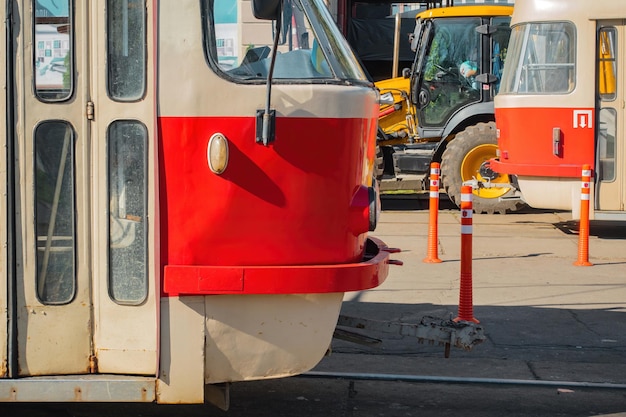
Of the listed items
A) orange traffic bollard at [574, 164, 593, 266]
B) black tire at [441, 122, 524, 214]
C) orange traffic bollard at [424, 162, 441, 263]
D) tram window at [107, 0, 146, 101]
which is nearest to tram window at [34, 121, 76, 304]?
tram window at [107, 0, 146, 101]

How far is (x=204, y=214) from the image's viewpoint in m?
4.96

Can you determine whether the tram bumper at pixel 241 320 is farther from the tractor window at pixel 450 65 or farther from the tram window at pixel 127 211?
the tractor window at pixel 450 65

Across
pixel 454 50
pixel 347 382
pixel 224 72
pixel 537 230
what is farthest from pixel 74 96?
pixel 454 50

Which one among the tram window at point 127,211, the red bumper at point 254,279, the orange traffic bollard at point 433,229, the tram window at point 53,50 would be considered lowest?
the orange traffic bollard at point 433,229

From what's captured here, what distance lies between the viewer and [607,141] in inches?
516

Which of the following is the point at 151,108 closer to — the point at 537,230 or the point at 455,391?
the point at 455,391

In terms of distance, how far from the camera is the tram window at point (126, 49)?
4922 mm

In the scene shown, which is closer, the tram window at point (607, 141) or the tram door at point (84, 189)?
the tram door at point (84, 189)

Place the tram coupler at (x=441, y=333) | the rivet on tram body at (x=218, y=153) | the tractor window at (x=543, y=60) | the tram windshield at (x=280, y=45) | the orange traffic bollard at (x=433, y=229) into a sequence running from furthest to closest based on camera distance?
the tractor window at (x=543, y=60) → the orange traffic bollard at (x=433, y=229) → the tram coupler at (x=441, y=333) → the tram windshield at (x=280, y=45) → the rivet on tram body at (x=218, y=153)

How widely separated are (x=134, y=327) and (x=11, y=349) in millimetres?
578

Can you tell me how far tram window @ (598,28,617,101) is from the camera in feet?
42.9

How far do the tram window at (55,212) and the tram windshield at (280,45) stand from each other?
81 centimetres

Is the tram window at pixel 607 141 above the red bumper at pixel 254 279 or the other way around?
above

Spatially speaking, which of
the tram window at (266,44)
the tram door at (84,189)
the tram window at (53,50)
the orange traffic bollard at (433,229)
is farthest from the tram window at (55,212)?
the orange traffic bollard at (433,229)
